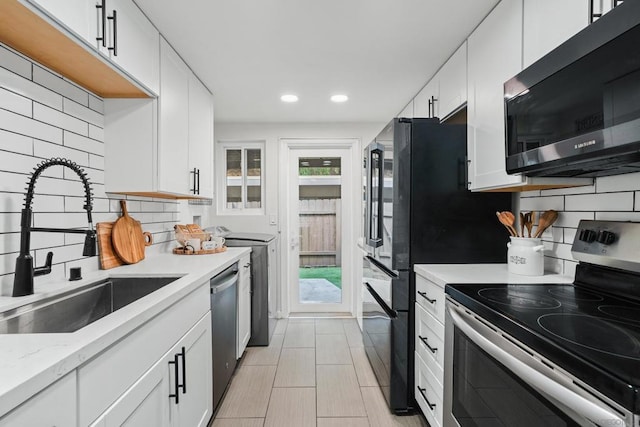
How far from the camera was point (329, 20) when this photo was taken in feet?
6.05

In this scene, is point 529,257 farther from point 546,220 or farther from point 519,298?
point 519,298

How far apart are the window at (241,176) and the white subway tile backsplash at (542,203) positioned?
108 inches

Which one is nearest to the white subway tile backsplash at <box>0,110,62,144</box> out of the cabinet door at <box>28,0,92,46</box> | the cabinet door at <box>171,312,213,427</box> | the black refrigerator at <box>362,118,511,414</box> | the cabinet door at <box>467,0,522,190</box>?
the cabinet door at <box>28,0,92,46</box>

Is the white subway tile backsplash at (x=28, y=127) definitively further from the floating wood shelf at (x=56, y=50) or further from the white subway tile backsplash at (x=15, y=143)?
the floating wood shelf at (x=56, y=50)

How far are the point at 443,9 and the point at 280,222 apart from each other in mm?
2699

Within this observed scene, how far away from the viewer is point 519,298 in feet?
4.13

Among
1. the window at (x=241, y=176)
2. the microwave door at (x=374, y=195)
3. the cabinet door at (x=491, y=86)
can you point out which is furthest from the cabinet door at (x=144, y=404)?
the window at (x=241, y=176)

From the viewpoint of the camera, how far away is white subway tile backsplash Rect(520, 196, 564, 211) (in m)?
1.74

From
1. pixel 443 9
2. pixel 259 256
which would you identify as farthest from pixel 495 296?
pixel 259 256

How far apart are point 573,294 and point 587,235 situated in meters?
0.29

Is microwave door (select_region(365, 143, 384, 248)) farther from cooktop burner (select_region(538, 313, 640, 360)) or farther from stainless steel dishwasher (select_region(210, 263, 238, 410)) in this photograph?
cooktop burner (select_region(538, 313, 640, 360))

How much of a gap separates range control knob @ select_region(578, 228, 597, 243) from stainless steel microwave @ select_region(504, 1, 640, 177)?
0.25 m

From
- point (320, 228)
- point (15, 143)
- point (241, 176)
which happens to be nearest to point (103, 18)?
point (15, 143)

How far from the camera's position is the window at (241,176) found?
4.03 metres
